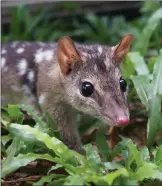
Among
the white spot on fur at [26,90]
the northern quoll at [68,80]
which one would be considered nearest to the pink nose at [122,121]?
the northern quoll at [68,80]

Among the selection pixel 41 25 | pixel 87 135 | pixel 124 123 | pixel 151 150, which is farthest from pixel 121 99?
pixel 41 25

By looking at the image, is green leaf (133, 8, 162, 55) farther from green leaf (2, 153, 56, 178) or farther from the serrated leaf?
green leaf (2, 153, 56, 178)

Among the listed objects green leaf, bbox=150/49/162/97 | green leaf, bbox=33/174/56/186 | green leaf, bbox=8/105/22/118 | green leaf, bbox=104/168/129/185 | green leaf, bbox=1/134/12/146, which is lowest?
green leaf, bbox=1/134/12/146

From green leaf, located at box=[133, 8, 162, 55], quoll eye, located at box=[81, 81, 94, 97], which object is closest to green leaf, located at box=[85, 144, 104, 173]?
quoll eye, located at box=[81, 81, 94, 97]

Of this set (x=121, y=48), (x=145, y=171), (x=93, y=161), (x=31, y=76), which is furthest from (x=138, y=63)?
(x=145, y=171)

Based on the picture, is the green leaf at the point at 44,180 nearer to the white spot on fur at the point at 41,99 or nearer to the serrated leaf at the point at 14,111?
the serrated leaf at the point at 14,111

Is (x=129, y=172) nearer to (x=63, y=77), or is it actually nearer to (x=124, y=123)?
(x=124, y=123)
